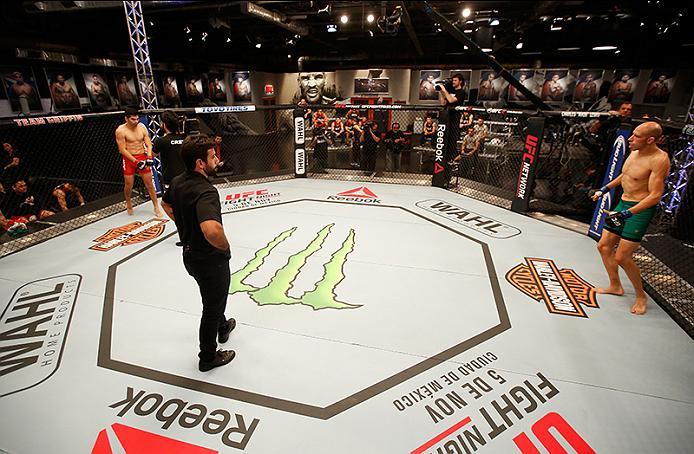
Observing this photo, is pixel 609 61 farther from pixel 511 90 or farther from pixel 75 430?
pixel 75 430

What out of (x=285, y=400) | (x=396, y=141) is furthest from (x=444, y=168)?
(x=285, y=400)

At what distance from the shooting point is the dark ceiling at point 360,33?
865cm

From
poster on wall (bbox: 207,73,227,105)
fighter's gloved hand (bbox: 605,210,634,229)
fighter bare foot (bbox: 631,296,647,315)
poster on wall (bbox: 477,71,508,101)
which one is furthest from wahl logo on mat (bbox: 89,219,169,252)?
poster on wall (bbox: 477,71,508,101)

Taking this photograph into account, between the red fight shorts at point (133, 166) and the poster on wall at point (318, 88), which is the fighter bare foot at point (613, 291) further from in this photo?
the poster on wall at point (318, 88)

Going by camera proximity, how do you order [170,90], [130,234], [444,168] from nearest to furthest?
[130,234] < [444,168] < [170,90]

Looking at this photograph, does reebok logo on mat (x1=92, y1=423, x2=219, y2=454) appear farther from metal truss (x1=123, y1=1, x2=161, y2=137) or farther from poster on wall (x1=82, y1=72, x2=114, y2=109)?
poster on wall (x1=82, y1=72, x2=114, y2=109)

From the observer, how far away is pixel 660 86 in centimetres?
1270

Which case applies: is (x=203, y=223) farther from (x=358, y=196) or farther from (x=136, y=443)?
(x=358, y=196)

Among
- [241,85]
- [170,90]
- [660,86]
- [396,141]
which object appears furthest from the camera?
[241,85]

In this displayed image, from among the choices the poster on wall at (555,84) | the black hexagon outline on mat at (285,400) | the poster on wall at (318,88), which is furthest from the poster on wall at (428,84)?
the black hexagon outline on mat at (285,400)

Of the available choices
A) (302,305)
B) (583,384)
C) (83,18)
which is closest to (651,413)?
(583,384)

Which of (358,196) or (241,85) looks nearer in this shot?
(358,196)

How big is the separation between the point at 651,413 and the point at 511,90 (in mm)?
15995

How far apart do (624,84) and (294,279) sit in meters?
16.7
